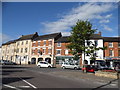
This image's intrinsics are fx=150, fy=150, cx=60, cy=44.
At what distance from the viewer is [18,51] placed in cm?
6244

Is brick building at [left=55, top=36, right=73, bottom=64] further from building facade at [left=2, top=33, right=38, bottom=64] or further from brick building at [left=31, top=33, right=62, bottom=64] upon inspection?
building facade at [left=2, top=33, right=38, bottom=64]

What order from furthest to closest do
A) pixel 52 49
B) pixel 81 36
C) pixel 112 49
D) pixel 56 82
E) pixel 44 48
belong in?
pixel 44 48 < pixel 52 49 < pixel 112 49 < pixel 81 36 < pixel 56 82

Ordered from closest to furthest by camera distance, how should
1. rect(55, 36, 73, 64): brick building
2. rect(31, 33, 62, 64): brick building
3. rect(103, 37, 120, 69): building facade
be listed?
rect(103, 37, 120, 69): building facade
rect(55, 36, 73, 64): brick building
rect(31, 33, 62, 64): brick building

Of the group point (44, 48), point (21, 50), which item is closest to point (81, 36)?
point (44, 48)

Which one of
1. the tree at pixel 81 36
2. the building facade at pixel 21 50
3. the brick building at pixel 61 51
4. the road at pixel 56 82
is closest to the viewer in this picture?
the road at pixel 56 82

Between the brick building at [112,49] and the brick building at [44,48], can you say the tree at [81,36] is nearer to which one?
the brick building at [112,49]

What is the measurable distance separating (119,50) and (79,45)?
28131 millimetres

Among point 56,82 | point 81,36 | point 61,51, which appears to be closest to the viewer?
point 56,82

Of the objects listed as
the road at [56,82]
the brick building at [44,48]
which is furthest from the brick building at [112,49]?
the road at [56,82]

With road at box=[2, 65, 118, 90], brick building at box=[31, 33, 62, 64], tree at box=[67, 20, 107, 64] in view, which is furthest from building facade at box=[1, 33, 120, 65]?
road at box=[2, 65, 118, 90]

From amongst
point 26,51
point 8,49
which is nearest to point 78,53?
point 26,51

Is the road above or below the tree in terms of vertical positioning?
below

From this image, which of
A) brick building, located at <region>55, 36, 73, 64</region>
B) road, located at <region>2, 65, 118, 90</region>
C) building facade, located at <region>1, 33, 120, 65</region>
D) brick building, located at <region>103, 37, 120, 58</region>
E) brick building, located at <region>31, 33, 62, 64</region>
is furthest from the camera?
brick building, located at <region>31, 33, 62, 64</region>

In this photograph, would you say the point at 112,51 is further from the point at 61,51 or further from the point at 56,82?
the point at 56,82
